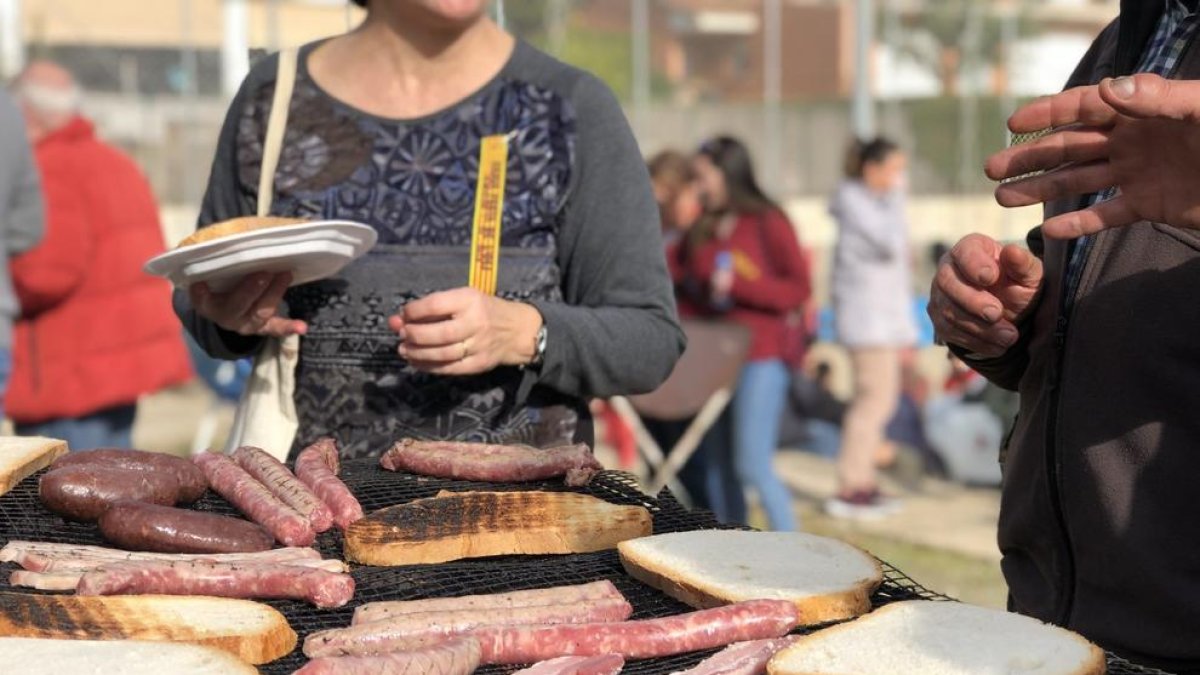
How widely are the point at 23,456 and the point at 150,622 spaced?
0.99m

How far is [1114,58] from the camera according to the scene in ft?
9.33

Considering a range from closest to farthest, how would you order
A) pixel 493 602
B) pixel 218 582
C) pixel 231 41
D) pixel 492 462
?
pixel 493 602
pixel 218 582
pixel 492 462
pixel 231 41

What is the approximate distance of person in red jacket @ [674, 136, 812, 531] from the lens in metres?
8.87

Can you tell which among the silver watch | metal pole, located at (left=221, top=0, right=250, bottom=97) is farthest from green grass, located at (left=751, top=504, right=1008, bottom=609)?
metal pole, located at (left=221, top=0, right=250, bottom=97)

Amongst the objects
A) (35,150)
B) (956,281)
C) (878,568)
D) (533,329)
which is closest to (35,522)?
(533,329)

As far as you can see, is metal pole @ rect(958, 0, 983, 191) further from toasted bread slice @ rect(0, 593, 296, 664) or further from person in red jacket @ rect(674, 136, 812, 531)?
toasted bread slice @ rect(0, 593, 296, 664)

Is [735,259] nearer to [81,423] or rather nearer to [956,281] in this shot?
[81,423]

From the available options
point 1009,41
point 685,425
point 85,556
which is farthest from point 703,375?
point 1009,41

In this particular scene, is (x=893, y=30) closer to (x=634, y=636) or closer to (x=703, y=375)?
(x=703, y=375)

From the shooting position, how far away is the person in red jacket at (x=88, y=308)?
689cm

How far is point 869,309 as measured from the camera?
10344mm

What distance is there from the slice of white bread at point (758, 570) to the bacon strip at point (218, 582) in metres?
0.49

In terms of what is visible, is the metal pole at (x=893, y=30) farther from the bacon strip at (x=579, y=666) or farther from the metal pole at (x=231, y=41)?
the bacon strip at (x=579, y=666)

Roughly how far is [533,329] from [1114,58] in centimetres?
130
